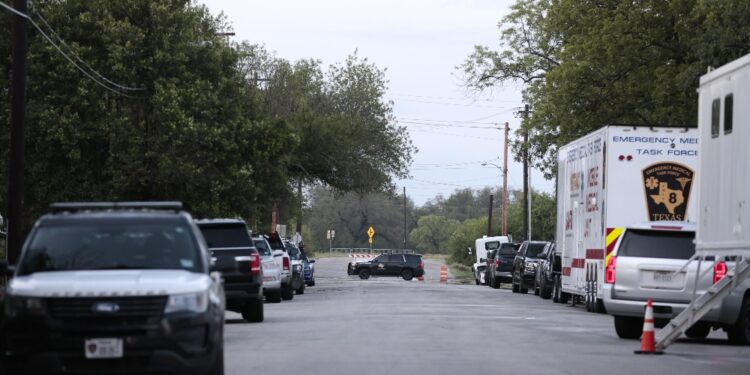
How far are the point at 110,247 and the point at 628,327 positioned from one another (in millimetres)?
11339

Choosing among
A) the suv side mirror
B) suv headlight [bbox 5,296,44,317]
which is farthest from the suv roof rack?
suv headlight [bbox 5,296,44,317]

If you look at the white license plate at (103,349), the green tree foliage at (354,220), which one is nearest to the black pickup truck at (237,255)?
the white license plate at (103,349)

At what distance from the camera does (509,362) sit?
54.6ft

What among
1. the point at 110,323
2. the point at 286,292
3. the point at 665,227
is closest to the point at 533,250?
the point at 286,292

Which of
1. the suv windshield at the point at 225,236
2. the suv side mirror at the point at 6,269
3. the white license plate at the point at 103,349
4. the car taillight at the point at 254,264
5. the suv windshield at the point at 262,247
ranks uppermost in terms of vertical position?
the suv windshield at the point at 225,236

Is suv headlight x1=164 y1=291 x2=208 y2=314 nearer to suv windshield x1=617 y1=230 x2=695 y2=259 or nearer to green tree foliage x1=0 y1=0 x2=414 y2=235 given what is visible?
suv windshield x1=617 y1=230 x2=695 y2=259

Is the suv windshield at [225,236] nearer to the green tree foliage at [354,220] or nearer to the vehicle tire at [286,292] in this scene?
the vehicle tire at [286,292]

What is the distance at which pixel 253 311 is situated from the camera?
25.2 m

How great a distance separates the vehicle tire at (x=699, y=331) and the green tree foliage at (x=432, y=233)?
565ft

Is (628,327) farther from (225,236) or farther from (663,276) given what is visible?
(225,236)

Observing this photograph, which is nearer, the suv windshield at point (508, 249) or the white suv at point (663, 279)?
the white suv at point (663, 279)

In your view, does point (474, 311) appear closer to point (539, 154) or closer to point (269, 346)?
point (269, 346)

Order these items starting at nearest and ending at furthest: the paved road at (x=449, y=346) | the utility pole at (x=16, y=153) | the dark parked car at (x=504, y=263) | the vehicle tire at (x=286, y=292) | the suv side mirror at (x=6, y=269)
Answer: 1. the suv side mirror at (x=6, y=269)
2. the paved road at (x=449, y=346)
3. the utility pole at (x=16, y=153)
4. the vehicle tire at (x=286, y=292)
5. the dark parked car at (x=504, y=263)

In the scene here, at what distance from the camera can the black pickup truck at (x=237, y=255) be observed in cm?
2395
